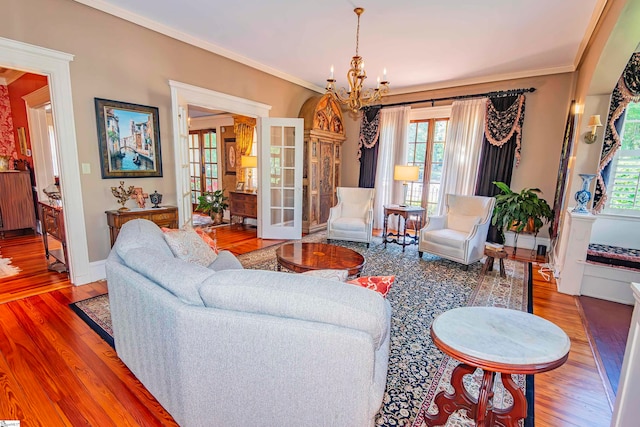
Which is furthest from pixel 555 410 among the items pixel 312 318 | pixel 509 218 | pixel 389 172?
pixel 389 172

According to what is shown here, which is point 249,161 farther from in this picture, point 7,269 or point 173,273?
point 173,273

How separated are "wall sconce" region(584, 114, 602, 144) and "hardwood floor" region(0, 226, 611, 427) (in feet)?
6.45

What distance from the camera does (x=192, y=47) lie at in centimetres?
394

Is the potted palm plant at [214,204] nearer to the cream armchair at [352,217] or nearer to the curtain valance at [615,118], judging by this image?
the cream armchair at [352,217]

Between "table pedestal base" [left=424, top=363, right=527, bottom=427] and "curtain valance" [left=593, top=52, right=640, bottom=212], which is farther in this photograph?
"curtain valance" [left=593, top=52, right=640, bottom=212]

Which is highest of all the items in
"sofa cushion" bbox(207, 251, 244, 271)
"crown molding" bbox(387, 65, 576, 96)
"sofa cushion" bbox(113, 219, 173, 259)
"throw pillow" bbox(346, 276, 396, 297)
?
"crown molding" bbox(387, 65, 576, 96)

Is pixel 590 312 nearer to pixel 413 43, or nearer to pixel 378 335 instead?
pixel 378 335

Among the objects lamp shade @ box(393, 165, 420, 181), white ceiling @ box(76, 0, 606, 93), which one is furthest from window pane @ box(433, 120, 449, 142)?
lamp shade @ box(393, 165, 420, 181)

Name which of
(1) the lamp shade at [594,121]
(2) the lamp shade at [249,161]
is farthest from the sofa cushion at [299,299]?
Answer: (2) the lamp shade at [249,161]

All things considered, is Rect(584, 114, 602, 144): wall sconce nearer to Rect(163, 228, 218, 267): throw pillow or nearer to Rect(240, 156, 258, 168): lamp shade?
Rect(163, 228, 218, 267): throw pillow

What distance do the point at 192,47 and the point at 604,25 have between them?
4.53 metres

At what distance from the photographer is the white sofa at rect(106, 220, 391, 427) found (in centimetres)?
114

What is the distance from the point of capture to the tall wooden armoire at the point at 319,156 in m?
5.71

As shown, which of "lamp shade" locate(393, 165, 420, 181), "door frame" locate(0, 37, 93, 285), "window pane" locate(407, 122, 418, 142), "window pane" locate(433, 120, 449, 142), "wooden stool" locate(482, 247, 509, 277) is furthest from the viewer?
"window pane" locate(407, 122, 418, 142)
